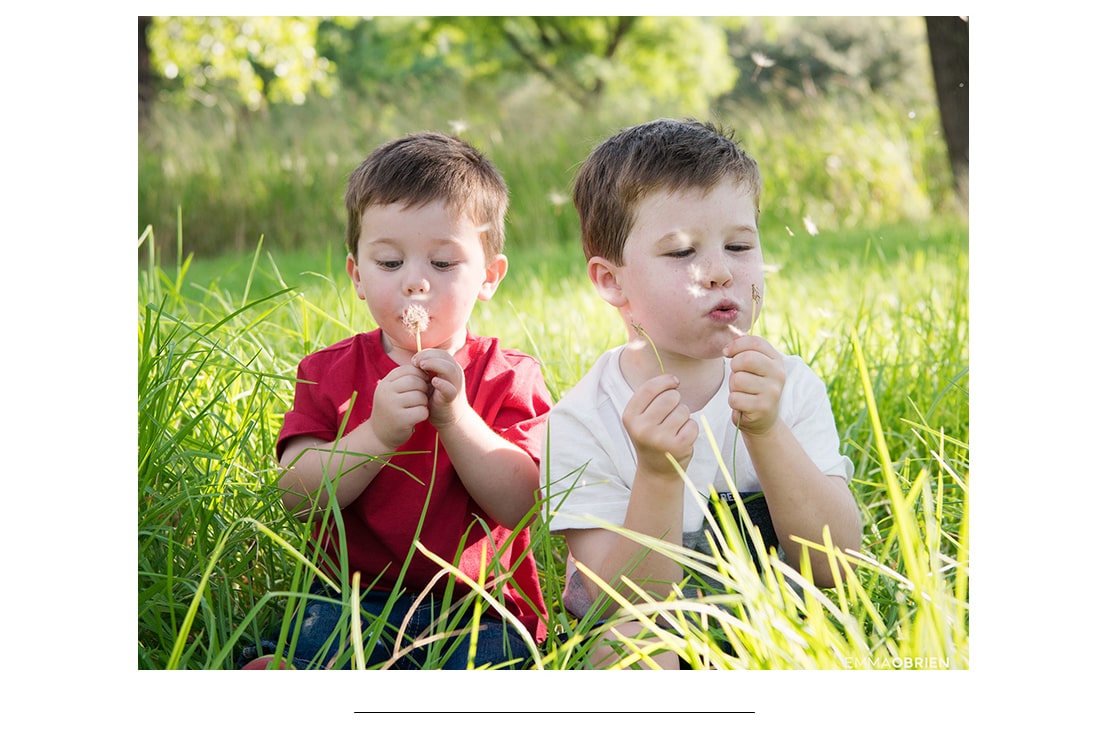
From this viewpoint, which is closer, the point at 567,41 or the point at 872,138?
the point at 872,138

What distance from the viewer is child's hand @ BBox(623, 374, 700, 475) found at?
4.93 feet

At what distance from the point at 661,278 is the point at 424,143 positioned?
51 centimetres

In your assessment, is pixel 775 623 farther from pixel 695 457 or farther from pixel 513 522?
pixel 513 522

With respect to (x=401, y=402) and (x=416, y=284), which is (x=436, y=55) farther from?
(x=401, y=402)

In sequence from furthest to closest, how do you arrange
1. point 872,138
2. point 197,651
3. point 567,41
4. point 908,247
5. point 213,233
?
point 567,41 < point 872,138 < point 908,247 < point 213,233 < point 197,651

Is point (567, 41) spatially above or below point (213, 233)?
above

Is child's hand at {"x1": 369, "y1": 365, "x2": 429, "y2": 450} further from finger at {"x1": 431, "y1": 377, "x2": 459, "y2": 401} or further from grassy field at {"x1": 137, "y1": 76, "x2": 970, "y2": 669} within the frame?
grassy field at {"x1": 137, "y1": 76, "x2": 970, "y2": 669}

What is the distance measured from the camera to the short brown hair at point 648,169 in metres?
1.69

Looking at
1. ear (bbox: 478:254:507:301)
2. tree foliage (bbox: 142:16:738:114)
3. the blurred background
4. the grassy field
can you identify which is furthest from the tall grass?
tree foliage (bbox: 142:16:738:114)

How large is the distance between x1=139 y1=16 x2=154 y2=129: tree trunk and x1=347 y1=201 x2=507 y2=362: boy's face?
566mm

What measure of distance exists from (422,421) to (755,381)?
56 cm

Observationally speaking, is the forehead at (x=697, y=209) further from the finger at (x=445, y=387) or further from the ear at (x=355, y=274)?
the ear at (x=355, y=274)
